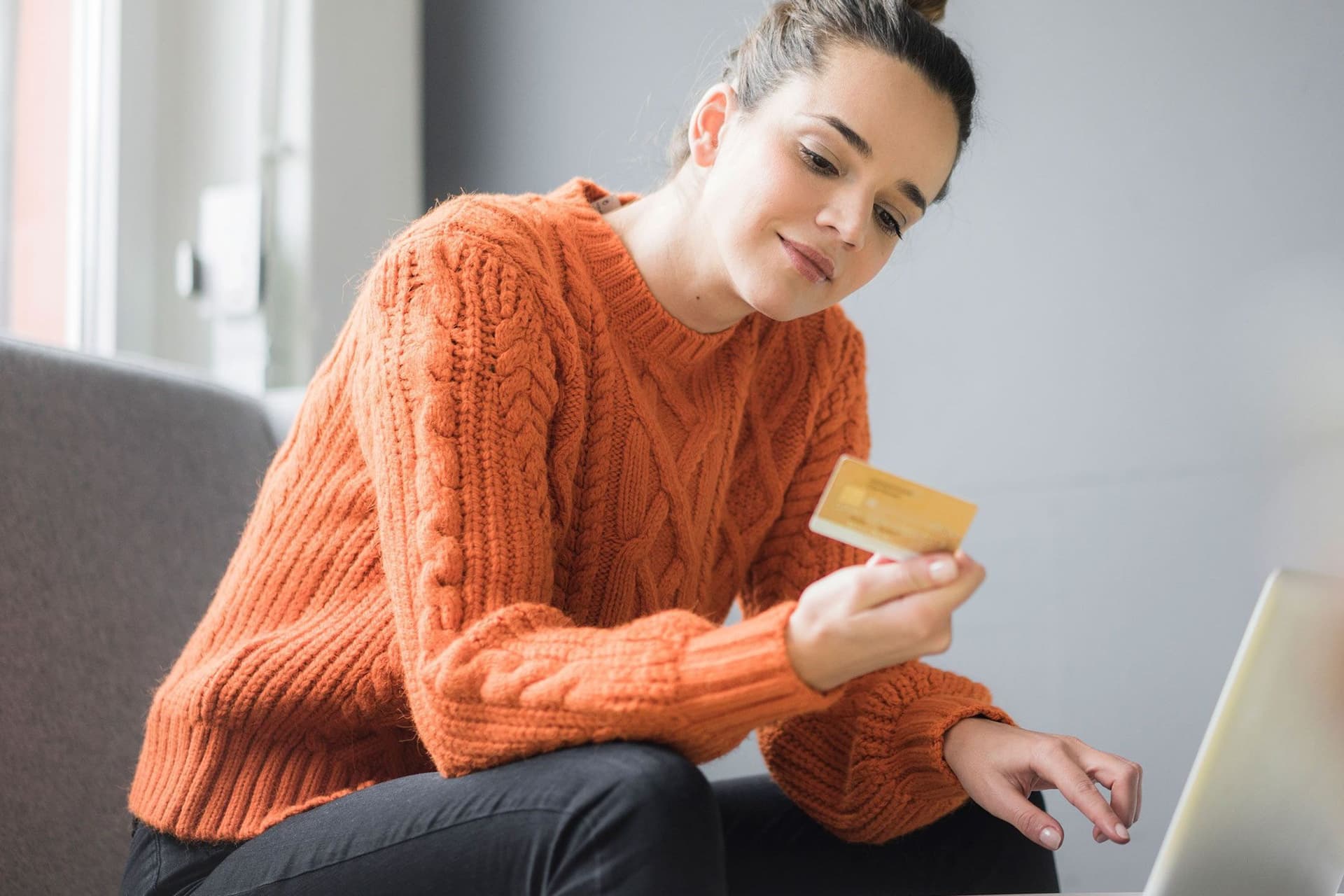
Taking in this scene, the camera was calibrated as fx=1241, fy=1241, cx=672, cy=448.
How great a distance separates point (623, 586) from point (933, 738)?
28 cm

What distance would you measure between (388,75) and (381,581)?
1.46m

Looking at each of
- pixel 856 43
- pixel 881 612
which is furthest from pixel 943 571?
pixel 856 43

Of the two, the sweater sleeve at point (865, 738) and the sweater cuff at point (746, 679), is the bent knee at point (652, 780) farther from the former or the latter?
the sweater sleeve at point (865, 738)

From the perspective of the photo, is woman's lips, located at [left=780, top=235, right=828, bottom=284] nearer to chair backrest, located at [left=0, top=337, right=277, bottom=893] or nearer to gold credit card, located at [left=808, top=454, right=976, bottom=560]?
gold credit card, located at [left=808, top=454, right=976, bottom=560]

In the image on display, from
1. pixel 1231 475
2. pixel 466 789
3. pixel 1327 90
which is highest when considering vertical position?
pixel 1327 90

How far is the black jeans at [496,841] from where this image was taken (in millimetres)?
700

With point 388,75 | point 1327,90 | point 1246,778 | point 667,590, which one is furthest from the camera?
point 388,75

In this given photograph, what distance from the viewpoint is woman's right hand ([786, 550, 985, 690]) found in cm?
70

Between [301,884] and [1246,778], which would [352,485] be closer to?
[301,884]

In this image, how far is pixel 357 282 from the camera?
80.6 inches

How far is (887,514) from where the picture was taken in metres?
0.69

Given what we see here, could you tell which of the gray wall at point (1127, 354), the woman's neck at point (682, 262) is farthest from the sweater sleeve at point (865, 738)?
the gray wall at point (1127, 354)

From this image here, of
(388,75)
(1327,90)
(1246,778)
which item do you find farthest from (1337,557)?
(388,75)

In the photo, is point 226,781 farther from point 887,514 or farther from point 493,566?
point 887,514
